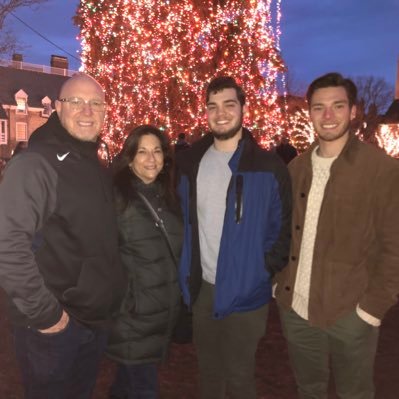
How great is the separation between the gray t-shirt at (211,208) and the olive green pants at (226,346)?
21 centimetres

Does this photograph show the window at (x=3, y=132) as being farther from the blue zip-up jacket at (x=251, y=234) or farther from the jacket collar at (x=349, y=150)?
the jacket collar at (x=349, y=150)

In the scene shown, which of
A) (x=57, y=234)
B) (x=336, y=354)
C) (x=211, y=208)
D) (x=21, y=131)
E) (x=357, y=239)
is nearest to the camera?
(x=57, y=234)

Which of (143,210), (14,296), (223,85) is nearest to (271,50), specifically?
(223,85)

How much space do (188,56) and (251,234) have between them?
10.5m

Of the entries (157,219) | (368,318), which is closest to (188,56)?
(157,219)

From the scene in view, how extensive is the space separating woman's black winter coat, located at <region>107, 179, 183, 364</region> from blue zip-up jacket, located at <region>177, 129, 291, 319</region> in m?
0.24

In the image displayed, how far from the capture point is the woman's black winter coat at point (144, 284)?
3145 mm

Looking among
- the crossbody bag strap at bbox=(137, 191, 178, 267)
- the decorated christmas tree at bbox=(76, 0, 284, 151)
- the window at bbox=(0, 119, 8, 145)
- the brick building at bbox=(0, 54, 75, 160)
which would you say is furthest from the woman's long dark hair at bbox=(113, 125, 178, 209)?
the window at bbox=(0, 119, 8, 145)

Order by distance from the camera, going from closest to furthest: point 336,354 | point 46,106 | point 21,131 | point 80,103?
point 80,103 < point 336,354 < point 21,131 < point 46,106

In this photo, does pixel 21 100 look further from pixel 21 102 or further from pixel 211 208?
pixel 211 208

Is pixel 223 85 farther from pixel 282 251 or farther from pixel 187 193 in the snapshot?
pixel 282 251

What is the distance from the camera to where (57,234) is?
2.62 meters

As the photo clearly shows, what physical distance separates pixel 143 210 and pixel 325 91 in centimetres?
158

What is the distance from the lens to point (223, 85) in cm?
358
